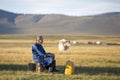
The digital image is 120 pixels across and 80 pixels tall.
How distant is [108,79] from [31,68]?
3.73 m

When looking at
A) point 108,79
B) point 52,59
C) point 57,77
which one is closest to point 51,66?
point 52,59

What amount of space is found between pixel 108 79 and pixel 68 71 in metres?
1.96

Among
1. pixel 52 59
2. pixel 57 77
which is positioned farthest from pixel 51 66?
pixel 57 77

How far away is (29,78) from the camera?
1438 cm

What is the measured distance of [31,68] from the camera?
56.0 feet

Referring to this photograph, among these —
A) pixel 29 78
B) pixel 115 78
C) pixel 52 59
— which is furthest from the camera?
pixel 52 59

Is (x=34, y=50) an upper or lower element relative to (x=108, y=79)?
upper

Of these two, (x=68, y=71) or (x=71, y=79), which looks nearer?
(x=71, y=79)

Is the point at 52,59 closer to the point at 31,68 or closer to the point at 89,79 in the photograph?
the point at 31,68

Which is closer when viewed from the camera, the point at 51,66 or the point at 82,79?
the point at 82,79

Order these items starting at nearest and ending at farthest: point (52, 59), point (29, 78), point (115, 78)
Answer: point (29, 78), point (115, 78), point (52, 59)

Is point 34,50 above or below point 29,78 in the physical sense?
above

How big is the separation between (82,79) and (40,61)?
268 cm

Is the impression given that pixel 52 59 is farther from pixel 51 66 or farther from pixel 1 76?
pixel 1 76
